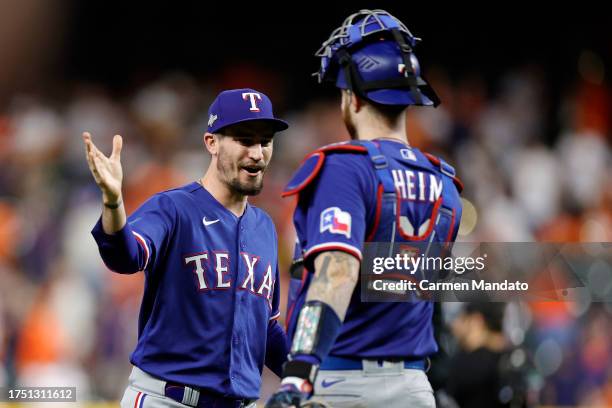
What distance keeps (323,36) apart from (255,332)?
34.6ft

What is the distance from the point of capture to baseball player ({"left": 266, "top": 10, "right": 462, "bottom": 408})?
3197 mm

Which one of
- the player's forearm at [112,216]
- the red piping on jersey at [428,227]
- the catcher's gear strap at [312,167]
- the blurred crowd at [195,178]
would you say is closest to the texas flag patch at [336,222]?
the catcher's gear strap at [312,167]

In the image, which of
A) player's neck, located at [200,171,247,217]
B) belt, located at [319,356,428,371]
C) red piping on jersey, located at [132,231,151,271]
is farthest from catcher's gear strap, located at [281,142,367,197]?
player's neck, located at [200,171,247,217]

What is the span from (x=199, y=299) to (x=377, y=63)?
1.40m

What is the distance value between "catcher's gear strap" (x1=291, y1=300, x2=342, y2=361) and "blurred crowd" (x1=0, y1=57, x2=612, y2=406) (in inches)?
229

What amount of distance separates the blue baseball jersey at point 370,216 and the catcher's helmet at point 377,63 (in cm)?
18

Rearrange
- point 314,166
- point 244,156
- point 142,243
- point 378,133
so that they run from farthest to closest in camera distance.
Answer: point 244,156
point 142,243
point 378,133
point 314,166

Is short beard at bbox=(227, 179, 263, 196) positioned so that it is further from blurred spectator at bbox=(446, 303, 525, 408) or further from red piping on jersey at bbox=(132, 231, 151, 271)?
blurred spectator at bbox=(446, 303, 525, 408)

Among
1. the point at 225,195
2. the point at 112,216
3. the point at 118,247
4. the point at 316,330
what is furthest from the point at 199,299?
the point at 316,330

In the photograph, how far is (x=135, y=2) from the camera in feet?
47.2

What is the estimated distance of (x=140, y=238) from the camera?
4023 millimetres

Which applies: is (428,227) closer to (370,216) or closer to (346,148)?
(370,216)

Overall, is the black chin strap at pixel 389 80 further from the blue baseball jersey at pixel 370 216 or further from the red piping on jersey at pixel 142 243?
the red piping on jersey at pixel 142 243

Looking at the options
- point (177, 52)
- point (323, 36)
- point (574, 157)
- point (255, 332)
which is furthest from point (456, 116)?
point (255, 332)
